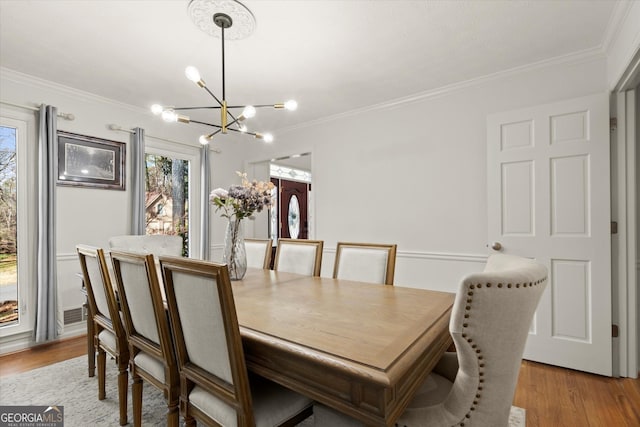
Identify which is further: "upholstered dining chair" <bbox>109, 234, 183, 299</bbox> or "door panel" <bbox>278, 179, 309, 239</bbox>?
"door panel" <bbox>278, 179, 309, 239</bbox>

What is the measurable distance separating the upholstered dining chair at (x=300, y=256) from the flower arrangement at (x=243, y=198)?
1.96ft

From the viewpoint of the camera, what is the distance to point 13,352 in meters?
2.69

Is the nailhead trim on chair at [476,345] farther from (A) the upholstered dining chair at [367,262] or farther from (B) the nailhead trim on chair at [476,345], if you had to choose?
(A) the upholstered dining chair at [367,262]

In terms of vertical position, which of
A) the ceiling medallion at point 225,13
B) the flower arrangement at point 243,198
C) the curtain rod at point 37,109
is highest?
the ceiling medallion at point 225,13

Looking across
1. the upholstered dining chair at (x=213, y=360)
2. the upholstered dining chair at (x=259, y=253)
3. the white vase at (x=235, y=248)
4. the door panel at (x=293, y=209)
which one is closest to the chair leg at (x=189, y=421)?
the upholstered dining chair at (x=213, y=360)

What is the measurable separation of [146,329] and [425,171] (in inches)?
108

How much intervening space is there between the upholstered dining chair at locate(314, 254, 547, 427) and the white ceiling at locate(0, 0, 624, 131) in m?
1.77

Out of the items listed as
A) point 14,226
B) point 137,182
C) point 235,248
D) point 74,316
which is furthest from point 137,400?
point 137,182

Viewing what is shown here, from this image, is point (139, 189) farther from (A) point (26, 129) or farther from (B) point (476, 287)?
(B) point (476, 287)

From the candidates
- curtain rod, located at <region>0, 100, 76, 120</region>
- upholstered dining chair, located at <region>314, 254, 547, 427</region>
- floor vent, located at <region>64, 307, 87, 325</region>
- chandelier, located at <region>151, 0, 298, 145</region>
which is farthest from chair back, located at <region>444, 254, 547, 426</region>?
curtain rod, located at <region>0, 100, 76, 120</region>

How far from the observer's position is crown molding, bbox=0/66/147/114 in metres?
2.68

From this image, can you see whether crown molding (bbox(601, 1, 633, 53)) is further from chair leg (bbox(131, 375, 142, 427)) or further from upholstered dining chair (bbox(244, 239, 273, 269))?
chair leg (bbox(131, 375, 142, 427))

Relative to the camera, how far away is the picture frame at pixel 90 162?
3002mm

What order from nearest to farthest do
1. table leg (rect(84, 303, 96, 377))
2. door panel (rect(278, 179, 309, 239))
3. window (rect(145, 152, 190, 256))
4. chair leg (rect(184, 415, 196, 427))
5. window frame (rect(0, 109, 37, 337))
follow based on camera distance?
1. chair leg (rect(184, 415, 196, 427))
2. table leg (rect(84, 303, 96, 377))
3. window frame (rect(0, 109, 37, 337))
4. window (rect(145, 152, 190, 256))
5. door panel (rect(278, 179, 309, 239))
